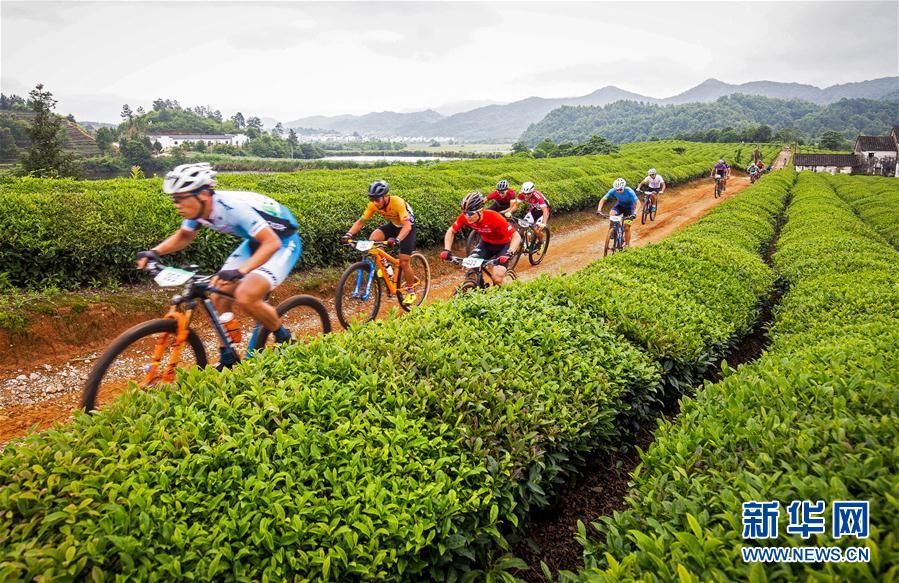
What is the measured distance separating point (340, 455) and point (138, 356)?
2.87 m

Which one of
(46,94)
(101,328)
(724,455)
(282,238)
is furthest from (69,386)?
(46,94)

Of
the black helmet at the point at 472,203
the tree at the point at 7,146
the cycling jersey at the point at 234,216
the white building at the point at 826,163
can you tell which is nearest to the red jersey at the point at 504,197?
the black helmet at the point at 472,203

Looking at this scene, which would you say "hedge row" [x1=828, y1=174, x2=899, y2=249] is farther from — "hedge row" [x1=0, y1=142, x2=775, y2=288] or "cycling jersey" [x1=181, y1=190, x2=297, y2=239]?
"cycling jersey" [x1=181, y1=190, x2=297, y2=239]

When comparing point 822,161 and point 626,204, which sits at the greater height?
point 822,161

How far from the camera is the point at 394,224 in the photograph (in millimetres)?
8781

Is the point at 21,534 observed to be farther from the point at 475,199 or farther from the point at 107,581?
the point at 475,199

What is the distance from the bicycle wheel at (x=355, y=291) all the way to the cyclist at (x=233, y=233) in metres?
2.41

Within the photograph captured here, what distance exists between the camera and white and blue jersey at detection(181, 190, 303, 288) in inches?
204

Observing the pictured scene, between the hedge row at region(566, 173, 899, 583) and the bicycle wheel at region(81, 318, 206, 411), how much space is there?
3760mm

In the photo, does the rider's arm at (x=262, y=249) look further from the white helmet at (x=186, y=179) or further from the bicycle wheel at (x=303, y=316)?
the bicycle wheel at (x=303, y=316)

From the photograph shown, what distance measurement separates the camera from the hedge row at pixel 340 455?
232 centimetres

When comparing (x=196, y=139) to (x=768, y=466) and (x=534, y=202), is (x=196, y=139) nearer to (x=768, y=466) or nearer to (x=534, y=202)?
(x=534, y=202)

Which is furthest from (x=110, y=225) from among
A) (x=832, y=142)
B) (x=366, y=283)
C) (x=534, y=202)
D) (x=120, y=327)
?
(x=832, y=142)

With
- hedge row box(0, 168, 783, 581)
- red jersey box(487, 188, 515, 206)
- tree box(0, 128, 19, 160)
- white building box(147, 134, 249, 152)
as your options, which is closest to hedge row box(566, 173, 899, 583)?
hedge row box(0, 168, 783, 581)
